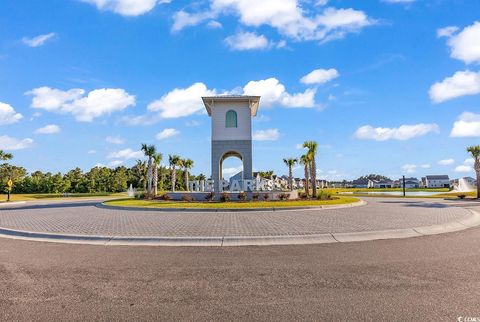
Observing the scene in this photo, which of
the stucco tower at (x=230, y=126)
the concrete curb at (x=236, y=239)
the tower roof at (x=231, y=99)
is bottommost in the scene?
the concrete curb at (x=236, y=239)

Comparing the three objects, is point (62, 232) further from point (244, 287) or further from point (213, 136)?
point (213, 136)

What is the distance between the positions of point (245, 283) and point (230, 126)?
80.7 feet

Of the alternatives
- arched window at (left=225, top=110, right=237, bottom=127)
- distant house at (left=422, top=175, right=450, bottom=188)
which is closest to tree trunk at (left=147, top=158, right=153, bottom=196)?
arched window at (left=225, top=110, right=237, bottom=127)

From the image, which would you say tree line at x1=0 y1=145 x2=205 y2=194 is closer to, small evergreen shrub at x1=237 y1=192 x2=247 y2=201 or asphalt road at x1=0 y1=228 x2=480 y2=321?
small evergreen shrub at x1=237 y1=192 x2=247 y2=201

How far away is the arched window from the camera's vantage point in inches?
1193

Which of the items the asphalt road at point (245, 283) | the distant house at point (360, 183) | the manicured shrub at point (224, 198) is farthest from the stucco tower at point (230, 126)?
the distant house at point (360, 183)

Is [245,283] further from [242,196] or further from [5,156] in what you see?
[5,156]

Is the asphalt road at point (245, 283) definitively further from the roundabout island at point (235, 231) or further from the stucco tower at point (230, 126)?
the stucco tower at point (230, 126)

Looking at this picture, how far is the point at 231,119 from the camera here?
3031cm

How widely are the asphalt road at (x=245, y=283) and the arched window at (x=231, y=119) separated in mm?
21423

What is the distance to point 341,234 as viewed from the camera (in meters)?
11.2

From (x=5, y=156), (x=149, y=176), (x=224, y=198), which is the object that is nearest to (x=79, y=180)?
(x=5, y=156)

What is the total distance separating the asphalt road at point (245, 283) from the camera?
16.2 ft

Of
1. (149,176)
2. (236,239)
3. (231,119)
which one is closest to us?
(236,239)
